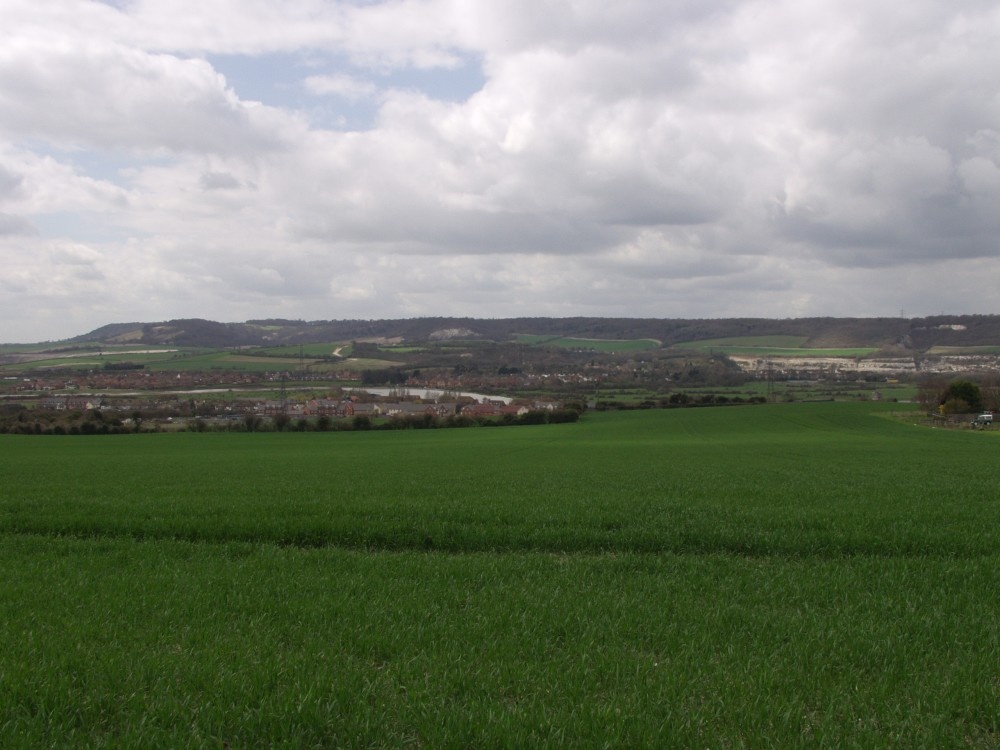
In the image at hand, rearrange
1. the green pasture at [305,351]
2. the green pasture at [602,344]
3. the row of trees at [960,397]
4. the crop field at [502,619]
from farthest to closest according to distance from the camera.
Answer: the green pasture at [602,344] < the green pasture at [305,351] < the row of trees at [960,397] < the crop field at [502,619]

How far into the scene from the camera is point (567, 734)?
5.08 meters

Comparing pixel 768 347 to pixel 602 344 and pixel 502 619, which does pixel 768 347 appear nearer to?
pixel 602 344

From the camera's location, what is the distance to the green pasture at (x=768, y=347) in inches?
6437

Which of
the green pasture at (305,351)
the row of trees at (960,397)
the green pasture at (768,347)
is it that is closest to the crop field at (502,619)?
the row of trees at (960,397)

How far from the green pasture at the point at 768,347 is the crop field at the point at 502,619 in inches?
6197

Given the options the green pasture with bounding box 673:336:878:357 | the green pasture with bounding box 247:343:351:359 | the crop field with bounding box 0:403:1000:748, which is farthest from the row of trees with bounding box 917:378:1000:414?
the green pasture with bounding box 247:343:351:359

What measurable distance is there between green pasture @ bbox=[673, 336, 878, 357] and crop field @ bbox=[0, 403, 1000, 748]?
157401 mm

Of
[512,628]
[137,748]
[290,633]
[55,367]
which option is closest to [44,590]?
[290,633]

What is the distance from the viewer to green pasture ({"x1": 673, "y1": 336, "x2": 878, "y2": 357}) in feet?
536

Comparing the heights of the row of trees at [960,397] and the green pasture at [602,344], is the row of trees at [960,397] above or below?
below

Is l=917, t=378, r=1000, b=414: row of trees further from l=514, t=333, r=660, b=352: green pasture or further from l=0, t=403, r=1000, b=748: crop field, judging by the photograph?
l=514, t=333, r=660, b=352: green pasture

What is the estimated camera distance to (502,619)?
293 inches

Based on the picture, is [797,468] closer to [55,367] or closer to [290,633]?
[290,633]

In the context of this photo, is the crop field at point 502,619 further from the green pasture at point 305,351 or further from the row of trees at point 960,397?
the green pasture at point 305,351
